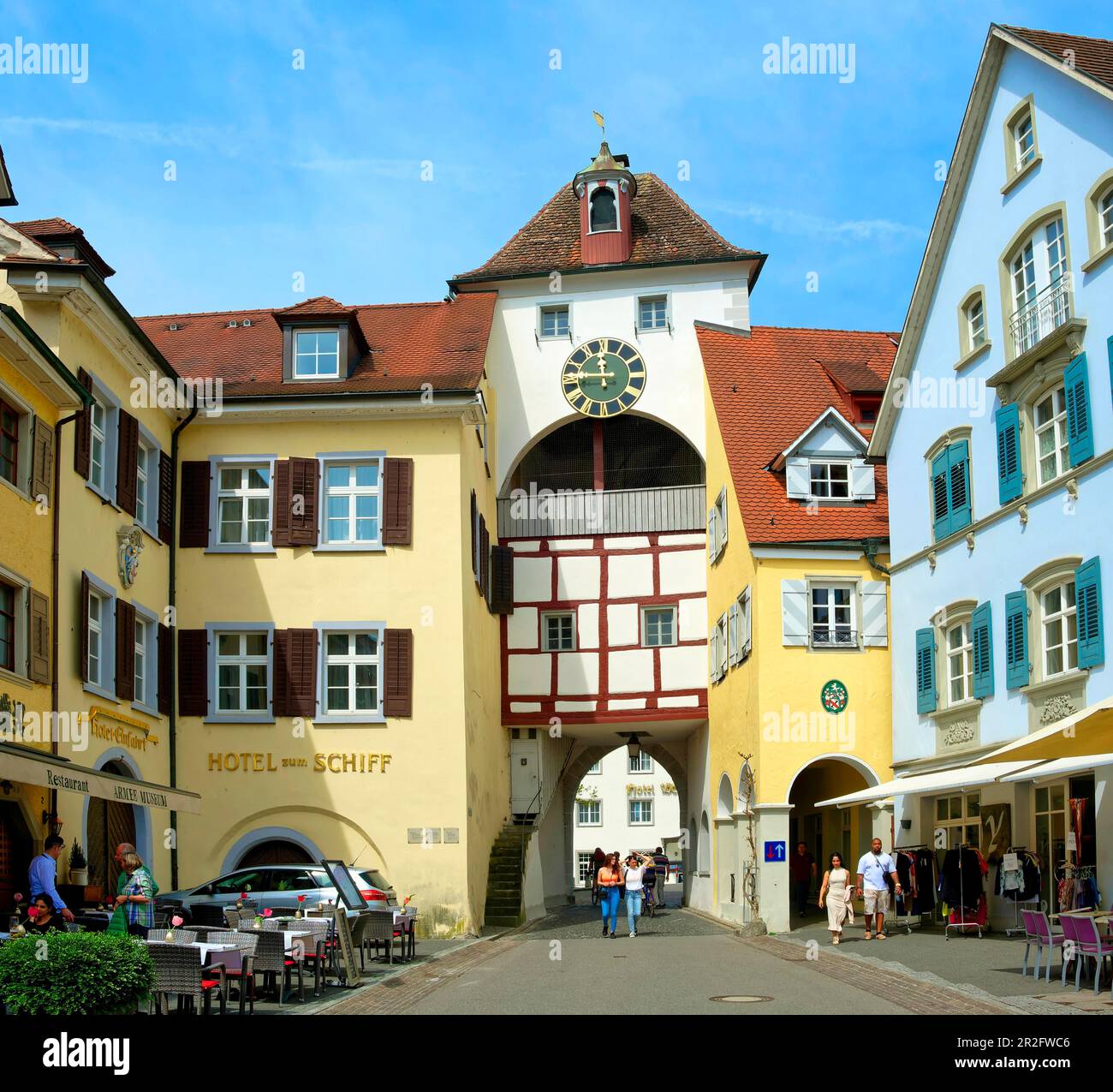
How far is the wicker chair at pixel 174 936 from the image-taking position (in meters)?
15.0

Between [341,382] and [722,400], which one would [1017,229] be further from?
[341,382]

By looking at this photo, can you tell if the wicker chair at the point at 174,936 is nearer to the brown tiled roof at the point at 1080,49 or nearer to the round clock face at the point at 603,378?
the brown tiled roof at the point at 1080,49

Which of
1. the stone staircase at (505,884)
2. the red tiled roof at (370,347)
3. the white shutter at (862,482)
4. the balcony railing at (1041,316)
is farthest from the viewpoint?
the white shutter at (862,482)

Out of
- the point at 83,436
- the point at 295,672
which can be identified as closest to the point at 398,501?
the point at 295,672

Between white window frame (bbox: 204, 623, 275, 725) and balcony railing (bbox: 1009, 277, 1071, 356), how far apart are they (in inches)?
532

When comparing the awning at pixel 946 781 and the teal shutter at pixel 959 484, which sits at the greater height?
the teal shutter at pixel 959 484

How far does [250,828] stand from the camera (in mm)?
27547

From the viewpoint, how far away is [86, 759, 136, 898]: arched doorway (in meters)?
22.7

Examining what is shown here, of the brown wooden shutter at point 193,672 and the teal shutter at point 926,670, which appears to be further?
the brown wooden shutter at point 193,672

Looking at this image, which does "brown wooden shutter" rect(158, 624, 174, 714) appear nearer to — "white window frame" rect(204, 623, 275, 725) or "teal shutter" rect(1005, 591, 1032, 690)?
"white window frame" rect(204, 623, 275, 725)

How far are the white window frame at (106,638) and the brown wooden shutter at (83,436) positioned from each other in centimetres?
170

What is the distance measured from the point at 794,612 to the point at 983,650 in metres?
4.62

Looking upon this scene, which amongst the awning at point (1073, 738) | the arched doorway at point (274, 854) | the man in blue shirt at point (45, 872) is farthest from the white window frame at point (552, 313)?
the man in blue shirt at point (45, 872)

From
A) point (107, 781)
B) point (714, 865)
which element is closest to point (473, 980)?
point (107, 781)
